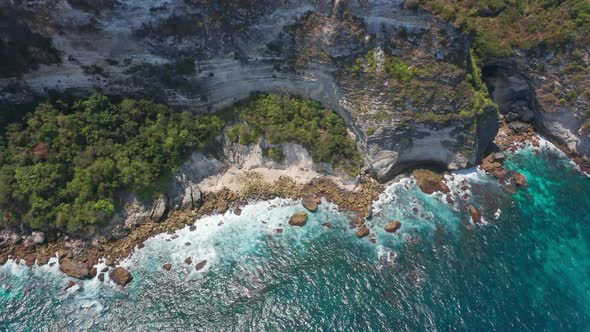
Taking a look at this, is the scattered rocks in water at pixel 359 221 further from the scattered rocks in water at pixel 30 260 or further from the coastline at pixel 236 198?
the scattered rocks in water at pixel 30 260

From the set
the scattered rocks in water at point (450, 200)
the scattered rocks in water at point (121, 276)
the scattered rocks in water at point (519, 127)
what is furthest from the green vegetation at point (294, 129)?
the scattered rocks in water at point (519, 127)

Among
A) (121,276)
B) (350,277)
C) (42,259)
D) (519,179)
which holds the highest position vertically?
(519,179)


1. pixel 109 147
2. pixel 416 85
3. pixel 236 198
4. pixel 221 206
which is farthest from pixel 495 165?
pixel 109 147

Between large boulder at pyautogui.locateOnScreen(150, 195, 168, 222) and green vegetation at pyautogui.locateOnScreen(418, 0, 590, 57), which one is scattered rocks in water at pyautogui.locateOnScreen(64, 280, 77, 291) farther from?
green vegetation at pyautogui.locateOnScreen(418, 0, 590, 57)

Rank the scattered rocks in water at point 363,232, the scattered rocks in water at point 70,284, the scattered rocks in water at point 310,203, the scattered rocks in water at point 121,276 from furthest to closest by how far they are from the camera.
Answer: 1. the scattered rocks in water at point 310,203
2. the scattered rocks in water at point 363,232
3. the scattered rocks in water at point 121,276
4. the scattered rocks in water at point 70,284

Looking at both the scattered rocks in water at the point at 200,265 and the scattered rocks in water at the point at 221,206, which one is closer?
the scattered rocks in water at the point at 200,265

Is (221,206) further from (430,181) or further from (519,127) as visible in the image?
(519,127)

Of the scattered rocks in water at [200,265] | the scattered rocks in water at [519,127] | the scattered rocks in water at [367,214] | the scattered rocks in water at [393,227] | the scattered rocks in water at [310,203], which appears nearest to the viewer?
the scattered rocks in water at [200,265]

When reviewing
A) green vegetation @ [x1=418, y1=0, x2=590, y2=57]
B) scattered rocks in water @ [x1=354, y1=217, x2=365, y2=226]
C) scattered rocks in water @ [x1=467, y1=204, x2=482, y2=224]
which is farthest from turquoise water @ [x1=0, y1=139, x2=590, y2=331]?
green vegetation @ [x1=418, y1=0, x2=590, y2=57]
